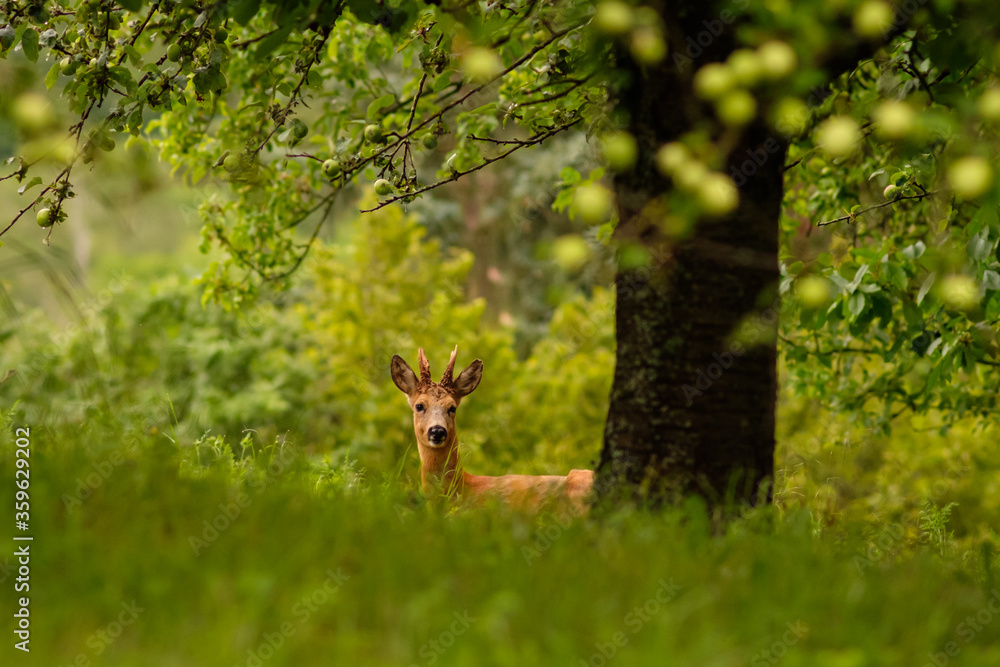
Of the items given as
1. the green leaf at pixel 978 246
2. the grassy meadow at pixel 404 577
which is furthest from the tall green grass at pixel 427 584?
the green leaf at pixel 978 246

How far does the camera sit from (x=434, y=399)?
5844 millimetres

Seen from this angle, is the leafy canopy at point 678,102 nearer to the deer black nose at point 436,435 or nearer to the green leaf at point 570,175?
the green leaf at point 570,175

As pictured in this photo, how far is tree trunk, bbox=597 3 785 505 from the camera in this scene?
3711 mm

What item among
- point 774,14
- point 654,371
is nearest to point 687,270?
point 654,371

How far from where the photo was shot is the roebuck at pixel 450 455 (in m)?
5.14

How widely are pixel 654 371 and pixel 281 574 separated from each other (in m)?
1.79

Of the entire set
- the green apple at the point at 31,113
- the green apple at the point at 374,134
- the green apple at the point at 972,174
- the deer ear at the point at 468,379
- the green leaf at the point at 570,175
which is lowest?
the green apple at the point at 972,174

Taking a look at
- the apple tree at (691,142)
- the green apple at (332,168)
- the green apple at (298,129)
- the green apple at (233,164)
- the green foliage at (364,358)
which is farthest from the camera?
the green foliage at (364,358)

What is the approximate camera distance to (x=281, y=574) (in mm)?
2600

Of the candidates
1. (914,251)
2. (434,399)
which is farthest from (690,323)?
(434,399)

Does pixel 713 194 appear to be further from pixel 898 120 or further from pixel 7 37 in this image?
pixel 7 37

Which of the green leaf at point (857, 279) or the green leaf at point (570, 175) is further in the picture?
the green leaf at point (570, 175)

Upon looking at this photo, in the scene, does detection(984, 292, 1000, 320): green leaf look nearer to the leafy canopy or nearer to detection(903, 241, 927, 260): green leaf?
the leafy canopy

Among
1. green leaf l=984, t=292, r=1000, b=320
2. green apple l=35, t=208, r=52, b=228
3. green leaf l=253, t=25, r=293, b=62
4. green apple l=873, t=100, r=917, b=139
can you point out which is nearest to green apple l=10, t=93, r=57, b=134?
green leaf l=253, t=25, r=293, b=62
